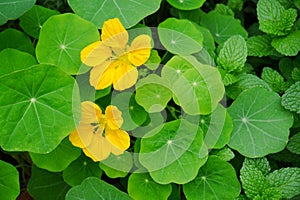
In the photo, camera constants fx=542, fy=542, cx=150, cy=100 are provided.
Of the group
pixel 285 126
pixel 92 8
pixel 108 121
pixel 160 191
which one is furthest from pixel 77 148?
pixel 285 126

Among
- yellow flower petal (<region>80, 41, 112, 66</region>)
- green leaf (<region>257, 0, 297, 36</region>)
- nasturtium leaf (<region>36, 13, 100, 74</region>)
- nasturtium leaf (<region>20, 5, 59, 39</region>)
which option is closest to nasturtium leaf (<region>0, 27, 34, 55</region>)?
nasturtium leaf (<region>20, 5, 59, 39</region>)

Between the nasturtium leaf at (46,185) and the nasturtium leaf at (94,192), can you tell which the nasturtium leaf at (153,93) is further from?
the nasturtium leaf at (46,185)

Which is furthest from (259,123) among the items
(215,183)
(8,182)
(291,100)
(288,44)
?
(8,182)

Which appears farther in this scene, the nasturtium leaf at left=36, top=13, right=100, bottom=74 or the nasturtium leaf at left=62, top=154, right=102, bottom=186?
the nasturtium leaf at left=62, top=154, right=102, bottom=186

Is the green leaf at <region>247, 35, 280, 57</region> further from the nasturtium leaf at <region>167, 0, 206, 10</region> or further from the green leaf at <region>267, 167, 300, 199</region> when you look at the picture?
the green leaf at <region>267, 167, 300, 199</region>

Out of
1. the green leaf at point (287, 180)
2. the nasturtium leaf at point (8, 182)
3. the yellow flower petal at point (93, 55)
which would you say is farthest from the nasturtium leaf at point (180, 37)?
the nasturtium leaf at point (8, 182)
